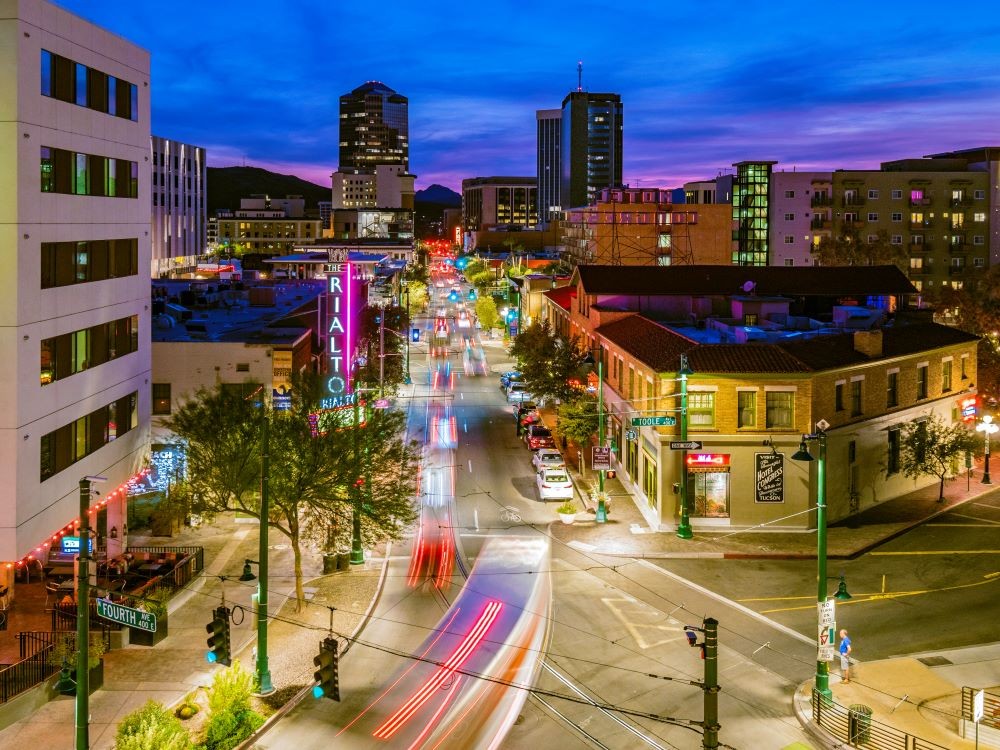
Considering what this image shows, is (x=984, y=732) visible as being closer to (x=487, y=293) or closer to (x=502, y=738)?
(x=502, y=738)

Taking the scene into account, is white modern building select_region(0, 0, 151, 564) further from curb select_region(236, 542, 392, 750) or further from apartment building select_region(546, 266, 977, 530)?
apartment building select_region(546, 266, 977, 530)

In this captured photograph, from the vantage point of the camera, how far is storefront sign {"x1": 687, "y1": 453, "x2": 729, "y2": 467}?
40.1 m

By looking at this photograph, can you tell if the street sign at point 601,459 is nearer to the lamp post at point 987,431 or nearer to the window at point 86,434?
→ the window at point 86,434

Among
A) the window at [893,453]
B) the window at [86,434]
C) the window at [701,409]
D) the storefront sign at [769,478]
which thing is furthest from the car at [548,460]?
the window at [86,434]

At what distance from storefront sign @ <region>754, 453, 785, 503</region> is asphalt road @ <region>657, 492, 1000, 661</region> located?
13.9ft

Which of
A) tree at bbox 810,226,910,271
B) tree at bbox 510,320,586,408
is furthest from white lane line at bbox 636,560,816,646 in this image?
tree at bbox 810,226,910,271

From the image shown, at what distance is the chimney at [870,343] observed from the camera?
44.0 metres

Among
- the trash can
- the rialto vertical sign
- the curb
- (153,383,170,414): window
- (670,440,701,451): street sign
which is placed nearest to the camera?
the trash can

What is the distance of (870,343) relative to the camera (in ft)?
145

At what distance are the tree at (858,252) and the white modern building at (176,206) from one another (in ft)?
295

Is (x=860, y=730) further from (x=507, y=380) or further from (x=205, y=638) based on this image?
(x=507, y=380)

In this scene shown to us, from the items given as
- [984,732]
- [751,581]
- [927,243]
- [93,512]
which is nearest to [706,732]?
[984,732]

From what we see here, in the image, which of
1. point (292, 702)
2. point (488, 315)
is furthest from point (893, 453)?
point (488, 315)

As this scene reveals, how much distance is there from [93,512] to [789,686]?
885 inches
